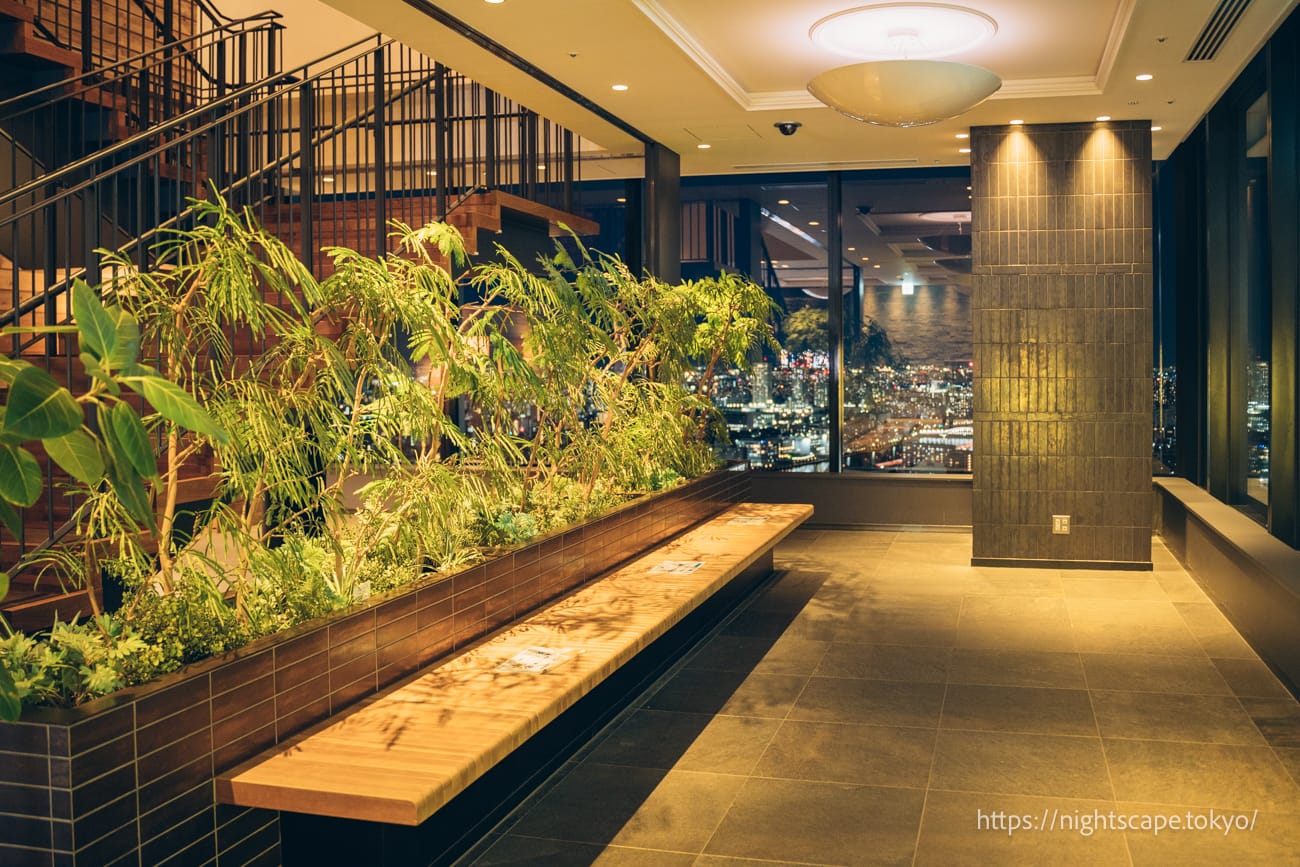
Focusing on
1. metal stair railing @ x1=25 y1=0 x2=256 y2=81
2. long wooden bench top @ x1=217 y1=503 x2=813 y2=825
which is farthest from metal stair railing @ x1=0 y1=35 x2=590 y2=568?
long wooden bench top @ x1=217 y1=503 x2=813 y2=825

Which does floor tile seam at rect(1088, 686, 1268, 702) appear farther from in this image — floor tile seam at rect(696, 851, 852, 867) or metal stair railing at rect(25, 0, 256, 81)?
metal stair railing at rect(25, 0, 256, 81)

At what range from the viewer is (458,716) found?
10.2ft

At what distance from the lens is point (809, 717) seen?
4.70 metres

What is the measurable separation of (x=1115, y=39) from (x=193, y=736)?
17.5ft

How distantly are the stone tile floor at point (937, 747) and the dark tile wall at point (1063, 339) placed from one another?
4.07ft

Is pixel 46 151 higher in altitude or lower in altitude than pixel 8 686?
higher

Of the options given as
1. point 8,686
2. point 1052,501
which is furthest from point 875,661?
point 8,686

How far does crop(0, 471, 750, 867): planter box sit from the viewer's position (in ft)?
7.47

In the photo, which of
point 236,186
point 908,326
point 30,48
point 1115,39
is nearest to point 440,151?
point 236,186

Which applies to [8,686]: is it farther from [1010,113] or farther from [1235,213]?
[1235,213]

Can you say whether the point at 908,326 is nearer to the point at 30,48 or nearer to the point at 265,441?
the point at 30,48

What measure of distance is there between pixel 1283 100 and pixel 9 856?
6172mm

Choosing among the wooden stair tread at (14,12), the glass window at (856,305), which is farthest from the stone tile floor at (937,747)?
the wooden stair tread at (14,12)

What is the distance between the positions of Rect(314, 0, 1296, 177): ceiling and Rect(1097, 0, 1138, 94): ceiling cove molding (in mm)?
13
